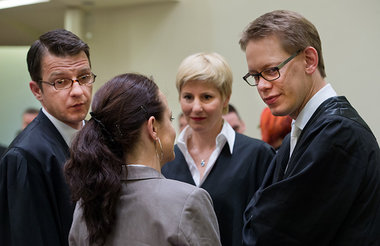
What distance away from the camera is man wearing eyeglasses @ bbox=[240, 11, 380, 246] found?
150cm

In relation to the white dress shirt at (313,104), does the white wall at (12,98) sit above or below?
below

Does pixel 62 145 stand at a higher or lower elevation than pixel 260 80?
lower

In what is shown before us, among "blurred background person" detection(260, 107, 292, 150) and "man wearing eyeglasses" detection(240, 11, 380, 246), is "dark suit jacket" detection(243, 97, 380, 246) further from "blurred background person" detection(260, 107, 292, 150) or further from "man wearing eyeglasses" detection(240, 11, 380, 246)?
"blurred background person" detection(260, 107, 292, 150)

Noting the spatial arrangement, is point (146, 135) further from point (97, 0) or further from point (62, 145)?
point (97, 0)

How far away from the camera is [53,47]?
2.07 m

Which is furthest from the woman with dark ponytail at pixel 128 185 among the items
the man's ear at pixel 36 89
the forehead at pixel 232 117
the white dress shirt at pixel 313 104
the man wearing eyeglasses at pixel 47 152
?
the forehead at pixel 232 117

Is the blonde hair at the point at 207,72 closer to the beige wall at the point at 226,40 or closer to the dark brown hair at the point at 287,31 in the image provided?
the dark brown hair at the point at 287,31

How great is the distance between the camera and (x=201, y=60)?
2.49 meters

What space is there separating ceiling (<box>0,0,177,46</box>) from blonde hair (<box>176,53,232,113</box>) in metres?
2.61

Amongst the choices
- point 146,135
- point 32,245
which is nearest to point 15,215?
point 32,245

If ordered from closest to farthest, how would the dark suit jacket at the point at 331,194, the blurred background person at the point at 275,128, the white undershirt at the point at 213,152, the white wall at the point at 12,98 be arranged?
the dark suit jacket at the point at 331,194, the white undershirt at the point at 213,152, the blurred background person at the point at 275,128, the white wall at the point at 12,98

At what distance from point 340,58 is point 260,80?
7.92 feet

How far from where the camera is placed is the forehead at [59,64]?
2043mm

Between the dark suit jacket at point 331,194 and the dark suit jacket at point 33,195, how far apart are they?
874 millimetres
